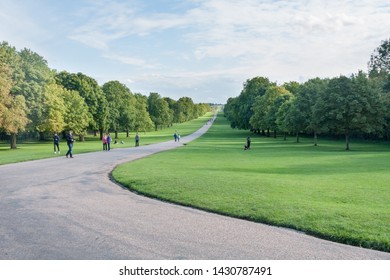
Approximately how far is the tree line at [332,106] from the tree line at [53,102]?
29.0 metres

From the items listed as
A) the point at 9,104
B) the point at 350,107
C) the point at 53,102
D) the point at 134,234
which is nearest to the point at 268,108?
the point at 350,107

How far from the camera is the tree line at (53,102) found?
42.8 meters

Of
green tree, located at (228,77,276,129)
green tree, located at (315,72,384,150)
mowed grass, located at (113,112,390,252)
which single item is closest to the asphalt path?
mowed grass, located at (113,112,390,252)

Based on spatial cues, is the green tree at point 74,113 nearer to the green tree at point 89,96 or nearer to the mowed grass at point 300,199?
the green tree at point 89,96

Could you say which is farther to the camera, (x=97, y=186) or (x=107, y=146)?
(x=107, y=146)

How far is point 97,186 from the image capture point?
14477 millimetres

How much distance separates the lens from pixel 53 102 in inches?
2080

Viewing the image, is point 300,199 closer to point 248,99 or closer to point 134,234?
point 134,234

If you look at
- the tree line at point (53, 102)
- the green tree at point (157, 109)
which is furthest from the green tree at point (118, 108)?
the green tree at point (157, 109)

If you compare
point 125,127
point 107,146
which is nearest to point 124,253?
point 107,146

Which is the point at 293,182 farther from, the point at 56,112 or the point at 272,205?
the point at 56,112

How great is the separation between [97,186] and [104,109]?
5642 cm

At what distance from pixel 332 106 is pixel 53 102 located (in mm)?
38972

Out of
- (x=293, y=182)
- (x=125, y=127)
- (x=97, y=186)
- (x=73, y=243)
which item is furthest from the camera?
(x=125, y=127)
